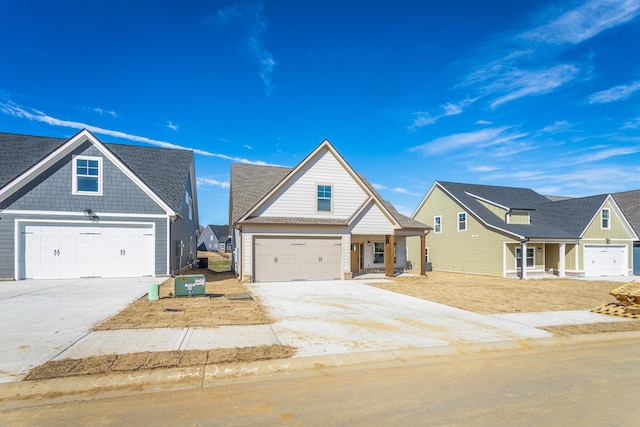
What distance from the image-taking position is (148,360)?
225 inches

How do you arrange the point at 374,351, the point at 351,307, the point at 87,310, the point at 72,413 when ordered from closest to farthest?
the point at 72,413, the point at 374,351, the point at 87,310, the point at 351,307

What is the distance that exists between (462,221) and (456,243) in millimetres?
1810

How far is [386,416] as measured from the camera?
4.18m

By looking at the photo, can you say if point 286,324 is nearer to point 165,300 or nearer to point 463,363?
point 463,363

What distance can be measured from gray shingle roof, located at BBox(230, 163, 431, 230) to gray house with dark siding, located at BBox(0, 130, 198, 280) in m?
3.71

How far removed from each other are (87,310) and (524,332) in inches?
425

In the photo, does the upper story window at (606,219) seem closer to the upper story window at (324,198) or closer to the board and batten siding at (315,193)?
the board and batten siding at (315,193)

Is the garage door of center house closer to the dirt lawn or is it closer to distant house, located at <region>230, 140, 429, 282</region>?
distant house, located at <region>230, 140, 429, 282</region>

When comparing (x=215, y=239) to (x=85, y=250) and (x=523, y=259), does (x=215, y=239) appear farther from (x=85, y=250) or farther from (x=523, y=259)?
(x=523, y=259)

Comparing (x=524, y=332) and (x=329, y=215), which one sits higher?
(x=329, y=215)

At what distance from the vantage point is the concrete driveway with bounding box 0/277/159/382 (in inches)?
235

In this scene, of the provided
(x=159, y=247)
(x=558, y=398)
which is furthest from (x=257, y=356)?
(x=159, y=247)

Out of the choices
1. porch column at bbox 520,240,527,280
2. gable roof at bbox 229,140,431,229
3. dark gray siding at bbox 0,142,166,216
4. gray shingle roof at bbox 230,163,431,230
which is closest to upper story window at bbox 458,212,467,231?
porch column at bbox 520,240,527,280

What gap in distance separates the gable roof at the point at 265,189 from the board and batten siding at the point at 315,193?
0.98ft
